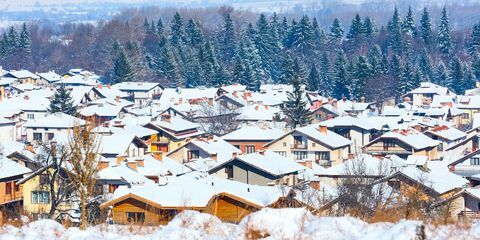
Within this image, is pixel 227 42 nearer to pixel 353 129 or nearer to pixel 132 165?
pixel 353 129

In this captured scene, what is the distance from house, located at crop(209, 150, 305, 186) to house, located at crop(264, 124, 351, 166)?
640 cm

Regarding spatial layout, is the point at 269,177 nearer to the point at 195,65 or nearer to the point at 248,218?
the point at 248,218

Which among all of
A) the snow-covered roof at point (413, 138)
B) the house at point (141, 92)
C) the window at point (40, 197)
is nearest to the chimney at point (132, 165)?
the window at point (40, 197)

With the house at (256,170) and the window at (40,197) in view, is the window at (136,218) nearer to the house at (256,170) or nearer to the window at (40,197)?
the window at (40,197)

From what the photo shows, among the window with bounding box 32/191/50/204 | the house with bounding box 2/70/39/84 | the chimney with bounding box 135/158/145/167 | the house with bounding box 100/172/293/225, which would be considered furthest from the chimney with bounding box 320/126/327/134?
the house with bounding box 2/70/39/84

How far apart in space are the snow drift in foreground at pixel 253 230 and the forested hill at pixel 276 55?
41603 millimetres

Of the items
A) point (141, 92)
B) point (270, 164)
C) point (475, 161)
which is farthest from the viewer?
point (141, 92)

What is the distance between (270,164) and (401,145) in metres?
8.69

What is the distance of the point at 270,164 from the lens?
23031mm

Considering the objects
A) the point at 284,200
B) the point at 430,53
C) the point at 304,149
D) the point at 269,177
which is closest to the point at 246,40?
the point at 430,53

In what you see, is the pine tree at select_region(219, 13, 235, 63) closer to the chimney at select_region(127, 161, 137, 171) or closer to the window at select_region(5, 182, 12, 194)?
the window at select_region(5, 182, 12, 194)

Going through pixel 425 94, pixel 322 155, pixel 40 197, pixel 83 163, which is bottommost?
pixel 40 197

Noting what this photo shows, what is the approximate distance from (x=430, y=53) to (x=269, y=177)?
41.7 meters

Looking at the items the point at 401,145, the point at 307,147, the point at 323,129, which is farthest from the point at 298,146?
the point at 401,145
